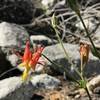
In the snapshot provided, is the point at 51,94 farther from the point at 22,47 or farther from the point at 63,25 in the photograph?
the point at 63,25

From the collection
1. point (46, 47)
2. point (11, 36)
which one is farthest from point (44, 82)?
point (11, 36)

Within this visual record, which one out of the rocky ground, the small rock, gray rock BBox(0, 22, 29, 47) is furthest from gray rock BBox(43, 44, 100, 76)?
gray rock BBox(0, 22, 29, 47)

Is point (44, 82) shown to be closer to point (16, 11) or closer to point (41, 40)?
point (41, 40)

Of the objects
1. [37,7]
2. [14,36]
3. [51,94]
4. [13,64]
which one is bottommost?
[51,94]

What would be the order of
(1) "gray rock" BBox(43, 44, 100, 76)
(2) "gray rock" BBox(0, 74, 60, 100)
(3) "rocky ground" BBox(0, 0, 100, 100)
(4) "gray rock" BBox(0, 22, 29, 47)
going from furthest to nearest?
(4) "gray rock" BBox(0, 22, 29, 47) < (1) "gray rock" BBox(43, 44, 100, 76) < (3) "rocky ground" BBox(0, 0, 100, 100) < (2) "gray rock" BBox(0, 74, 60, 100)

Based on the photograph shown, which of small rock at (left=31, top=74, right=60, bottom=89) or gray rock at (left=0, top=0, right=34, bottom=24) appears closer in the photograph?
small rock at (left=31, top=74, right=60, bottom=89)

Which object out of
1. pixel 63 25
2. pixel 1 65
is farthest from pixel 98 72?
pixel 63 25

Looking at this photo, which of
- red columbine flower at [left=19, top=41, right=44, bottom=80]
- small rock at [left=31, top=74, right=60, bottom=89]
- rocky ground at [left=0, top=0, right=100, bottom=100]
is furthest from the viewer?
small rock at [left=31, top=74, right=60, bottom=89]

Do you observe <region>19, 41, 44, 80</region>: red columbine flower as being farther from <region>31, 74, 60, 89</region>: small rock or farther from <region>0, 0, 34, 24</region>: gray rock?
<region>0, 0, 34, 24</region>: gray rock

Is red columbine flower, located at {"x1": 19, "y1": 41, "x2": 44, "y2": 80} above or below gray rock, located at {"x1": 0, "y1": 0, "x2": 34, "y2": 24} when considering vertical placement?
below
